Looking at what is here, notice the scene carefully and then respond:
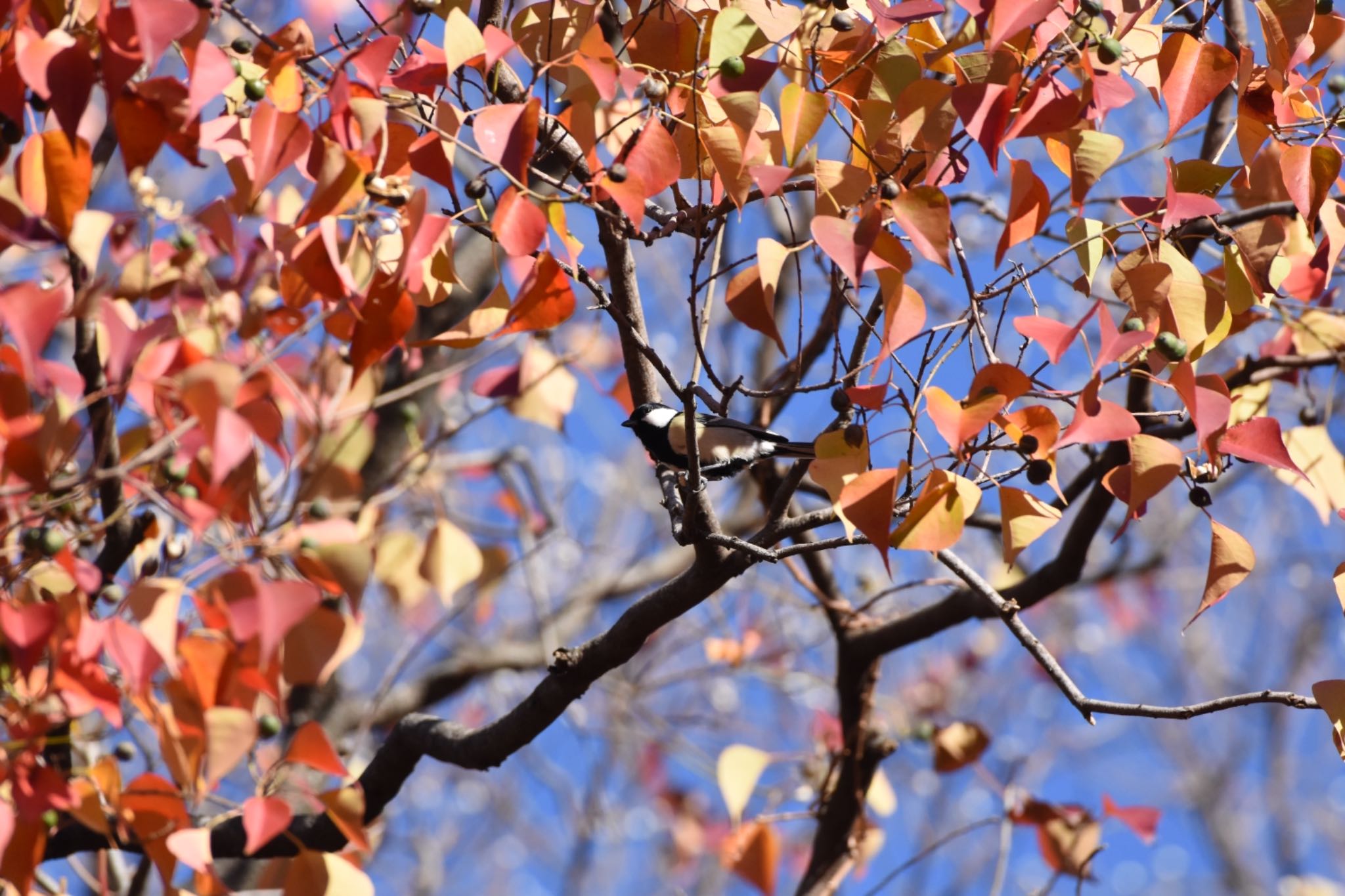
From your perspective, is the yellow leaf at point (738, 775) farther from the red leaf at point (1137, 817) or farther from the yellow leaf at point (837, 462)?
the yellow leaf at point (837, 462)

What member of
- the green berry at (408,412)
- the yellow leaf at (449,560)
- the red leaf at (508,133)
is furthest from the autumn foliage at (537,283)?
the green berry at (408,412)

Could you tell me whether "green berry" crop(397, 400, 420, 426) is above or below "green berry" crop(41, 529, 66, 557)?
above

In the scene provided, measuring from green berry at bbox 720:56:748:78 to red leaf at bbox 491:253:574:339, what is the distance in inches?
14.7

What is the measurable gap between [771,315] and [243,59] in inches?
43.1

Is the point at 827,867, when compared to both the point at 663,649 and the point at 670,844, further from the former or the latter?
the point at 670,844

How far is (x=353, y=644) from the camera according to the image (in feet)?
7.80

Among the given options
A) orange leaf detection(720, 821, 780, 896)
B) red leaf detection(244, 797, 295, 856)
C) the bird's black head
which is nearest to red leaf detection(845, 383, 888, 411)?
the bird's black head

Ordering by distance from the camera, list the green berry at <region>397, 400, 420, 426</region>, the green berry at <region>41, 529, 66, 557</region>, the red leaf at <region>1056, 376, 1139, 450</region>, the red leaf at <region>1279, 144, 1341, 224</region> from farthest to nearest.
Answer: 1. the green berry at <region>397, 400, 420, 426</region>
2. the green berry at <region>41, 529, 66, 557</region>
3. the red leaf at <region>1279, 144, 1341, 224</region>
4. the red leaf at <region>1056, 376, 1139, 450</region>

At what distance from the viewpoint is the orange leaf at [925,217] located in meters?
1.53

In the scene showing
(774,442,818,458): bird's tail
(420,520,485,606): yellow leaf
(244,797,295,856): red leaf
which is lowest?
(244,797,295,856): red leaf

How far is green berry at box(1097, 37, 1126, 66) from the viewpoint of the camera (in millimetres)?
1695

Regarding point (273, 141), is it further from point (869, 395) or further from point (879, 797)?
point (879, 797)

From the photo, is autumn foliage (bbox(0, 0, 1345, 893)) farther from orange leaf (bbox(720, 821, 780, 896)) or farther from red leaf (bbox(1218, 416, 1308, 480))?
orange leaf (bbox(720, 821, 780, 896))

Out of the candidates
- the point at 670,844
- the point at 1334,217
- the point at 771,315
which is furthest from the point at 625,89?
the point at 670,844
